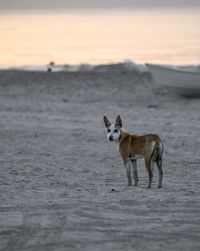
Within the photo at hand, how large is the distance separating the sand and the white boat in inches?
11.8

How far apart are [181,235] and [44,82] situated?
62.0ft

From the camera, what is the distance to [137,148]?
13.1 m

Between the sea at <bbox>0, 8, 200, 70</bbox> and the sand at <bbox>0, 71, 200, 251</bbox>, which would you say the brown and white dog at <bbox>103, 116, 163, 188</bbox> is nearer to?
the sand at <bbox>0, 71, 200, 251</bbox>

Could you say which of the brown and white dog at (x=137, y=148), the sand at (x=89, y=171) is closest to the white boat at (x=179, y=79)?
the sand at (x=89, y=171)

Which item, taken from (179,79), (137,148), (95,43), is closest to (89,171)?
(137,148)

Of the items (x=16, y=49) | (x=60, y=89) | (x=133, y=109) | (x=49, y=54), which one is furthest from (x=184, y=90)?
(x=16, y=49)

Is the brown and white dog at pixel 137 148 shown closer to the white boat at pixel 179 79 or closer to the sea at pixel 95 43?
the white boat at pixel 179 79

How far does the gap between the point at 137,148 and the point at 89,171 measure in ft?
5.96

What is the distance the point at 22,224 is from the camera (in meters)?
10.4

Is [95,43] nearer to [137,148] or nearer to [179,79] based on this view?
[179,79]

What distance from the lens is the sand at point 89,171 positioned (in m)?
9.96

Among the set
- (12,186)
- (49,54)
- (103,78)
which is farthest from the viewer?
(49,54)

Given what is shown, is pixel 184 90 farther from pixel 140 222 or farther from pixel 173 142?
pixel 140 222

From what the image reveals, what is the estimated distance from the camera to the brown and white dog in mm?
12836
